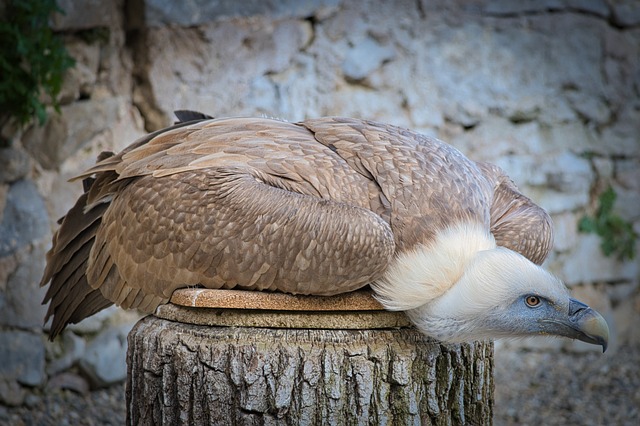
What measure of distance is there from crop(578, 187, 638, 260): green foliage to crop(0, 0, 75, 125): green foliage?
3.80 meters

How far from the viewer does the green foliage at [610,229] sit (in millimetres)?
6016

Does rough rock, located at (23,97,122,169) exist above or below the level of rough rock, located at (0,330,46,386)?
above

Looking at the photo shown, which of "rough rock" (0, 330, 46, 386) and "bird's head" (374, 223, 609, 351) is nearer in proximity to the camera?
"bird's head" (374, 223, 609, 351)

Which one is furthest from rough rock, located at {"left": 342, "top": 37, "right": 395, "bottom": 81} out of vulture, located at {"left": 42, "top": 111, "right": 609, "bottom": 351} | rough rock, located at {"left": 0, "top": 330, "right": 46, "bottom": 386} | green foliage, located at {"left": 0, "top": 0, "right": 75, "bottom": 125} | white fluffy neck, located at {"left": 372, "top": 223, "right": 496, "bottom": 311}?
white fluffy neck, located at {"left": 372, "top": 223, "right": 496, "bottom": 311}

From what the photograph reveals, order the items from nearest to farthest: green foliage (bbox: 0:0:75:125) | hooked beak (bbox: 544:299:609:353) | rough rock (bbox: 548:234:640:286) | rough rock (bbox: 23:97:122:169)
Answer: hooked beak (bbox: 544:299:609:353)
green foliage (bbox: 0:0:75:125)
rough rock (bbox: 23:97:122:169)
rough rock (bbox: 548:234:640:286)

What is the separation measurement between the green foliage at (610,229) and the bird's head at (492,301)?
12.0ft

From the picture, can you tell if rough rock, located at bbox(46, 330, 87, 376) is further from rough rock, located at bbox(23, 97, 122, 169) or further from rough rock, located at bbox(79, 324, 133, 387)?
rough rock, located at bbox(23, 97, 122, 169)

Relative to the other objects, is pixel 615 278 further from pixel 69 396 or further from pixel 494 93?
pixel 69 396

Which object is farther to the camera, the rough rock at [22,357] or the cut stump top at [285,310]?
the rough rock at [22,357]

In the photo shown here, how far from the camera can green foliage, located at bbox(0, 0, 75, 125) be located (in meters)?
4.20

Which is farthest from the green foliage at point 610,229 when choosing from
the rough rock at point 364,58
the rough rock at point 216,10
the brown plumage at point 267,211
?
the brown plumage at point 267,211

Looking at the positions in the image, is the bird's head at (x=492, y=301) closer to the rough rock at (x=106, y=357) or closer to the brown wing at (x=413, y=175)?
the brown wing at (x=413, y=175)

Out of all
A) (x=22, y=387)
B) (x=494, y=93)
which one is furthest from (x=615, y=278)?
(x=22, y=387)

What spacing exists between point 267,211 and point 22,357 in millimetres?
2646
